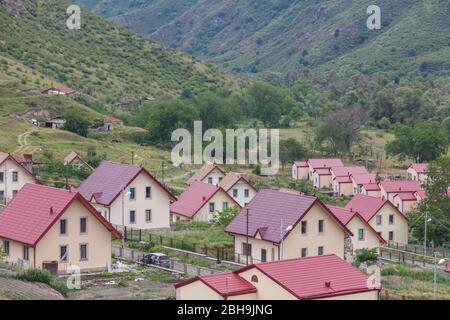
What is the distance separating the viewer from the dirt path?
28.3m

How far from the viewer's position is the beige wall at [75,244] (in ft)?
119

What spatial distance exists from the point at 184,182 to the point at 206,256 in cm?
3715

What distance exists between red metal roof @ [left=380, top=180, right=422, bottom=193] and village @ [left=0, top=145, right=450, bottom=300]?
1205 cm

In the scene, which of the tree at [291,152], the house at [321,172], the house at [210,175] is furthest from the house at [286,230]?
the tree at [291,152]

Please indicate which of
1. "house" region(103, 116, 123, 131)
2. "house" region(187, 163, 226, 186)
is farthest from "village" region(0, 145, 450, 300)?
"house" region(103, 116, 123, 131)

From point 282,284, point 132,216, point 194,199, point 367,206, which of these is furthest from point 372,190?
point 282,284

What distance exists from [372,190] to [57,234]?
4543 centimetres

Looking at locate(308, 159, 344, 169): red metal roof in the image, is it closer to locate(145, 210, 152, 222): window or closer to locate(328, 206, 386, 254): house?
locate(328, 206, 386, 254): house

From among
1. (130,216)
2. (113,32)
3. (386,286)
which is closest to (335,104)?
(113,32)

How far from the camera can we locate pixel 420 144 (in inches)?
3947

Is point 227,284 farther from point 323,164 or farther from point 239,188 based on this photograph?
point 323,164
